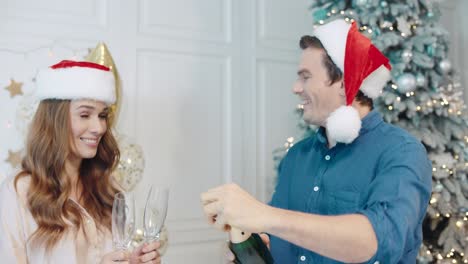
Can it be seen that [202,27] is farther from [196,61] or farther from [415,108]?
[415,108]

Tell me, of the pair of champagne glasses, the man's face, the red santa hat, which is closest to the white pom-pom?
the man's face

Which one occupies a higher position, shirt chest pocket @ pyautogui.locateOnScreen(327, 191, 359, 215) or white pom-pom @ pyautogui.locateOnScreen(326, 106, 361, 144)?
white pom-pom @ pyautogui.locateOnScreen(326, 106, 361, 144)

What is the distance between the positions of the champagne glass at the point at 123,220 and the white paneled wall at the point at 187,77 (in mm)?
1361

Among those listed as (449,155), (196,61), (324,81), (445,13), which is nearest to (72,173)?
(324,81)

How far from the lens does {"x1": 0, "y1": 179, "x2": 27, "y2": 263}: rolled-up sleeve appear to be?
1642 mm

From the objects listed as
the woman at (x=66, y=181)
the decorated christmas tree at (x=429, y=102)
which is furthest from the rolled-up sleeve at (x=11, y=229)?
the decorated christmas tree at (x=429, y=102)

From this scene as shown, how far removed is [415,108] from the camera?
264cm

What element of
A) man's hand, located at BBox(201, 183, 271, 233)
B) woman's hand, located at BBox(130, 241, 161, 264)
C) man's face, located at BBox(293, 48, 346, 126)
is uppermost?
man's face, located at BBox(293, 48, 346, 126)

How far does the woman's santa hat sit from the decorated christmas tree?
3.54 feet

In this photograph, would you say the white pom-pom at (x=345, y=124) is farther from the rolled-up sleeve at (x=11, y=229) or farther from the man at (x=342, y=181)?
the rolled-up sleeve at (x=11, y=229)

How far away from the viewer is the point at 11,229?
166cm

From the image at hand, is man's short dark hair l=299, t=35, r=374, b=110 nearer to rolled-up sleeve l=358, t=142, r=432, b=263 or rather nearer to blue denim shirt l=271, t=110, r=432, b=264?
blue denim shirt l=271, t=110, r=432, b=264

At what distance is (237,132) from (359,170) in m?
1.91

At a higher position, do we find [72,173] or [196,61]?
[196,61]
